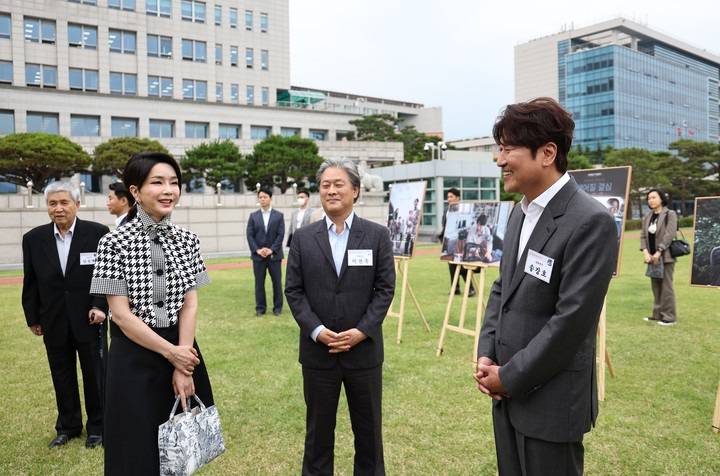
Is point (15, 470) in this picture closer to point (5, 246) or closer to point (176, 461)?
point (176, 461)

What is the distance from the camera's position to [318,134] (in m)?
52.2

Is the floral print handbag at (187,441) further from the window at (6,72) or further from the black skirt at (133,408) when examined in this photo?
the window at (6,72)

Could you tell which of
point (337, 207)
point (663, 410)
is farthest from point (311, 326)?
point (663, 410)

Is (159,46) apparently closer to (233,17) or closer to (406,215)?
(233,17)

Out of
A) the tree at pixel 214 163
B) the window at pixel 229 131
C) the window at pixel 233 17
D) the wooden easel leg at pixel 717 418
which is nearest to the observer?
the wooden easel leg at pixel 717 418

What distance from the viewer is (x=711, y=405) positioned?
453 centimetres

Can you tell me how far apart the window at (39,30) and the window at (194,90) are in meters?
10.2

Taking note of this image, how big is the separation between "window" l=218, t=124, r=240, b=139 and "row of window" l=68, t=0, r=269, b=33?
905 centimetres

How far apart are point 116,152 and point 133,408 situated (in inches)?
1389

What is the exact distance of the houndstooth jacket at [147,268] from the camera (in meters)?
2.39

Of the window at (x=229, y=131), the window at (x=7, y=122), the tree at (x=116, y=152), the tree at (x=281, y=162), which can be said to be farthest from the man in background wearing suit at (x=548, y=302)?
the window at (x=229, y=131)

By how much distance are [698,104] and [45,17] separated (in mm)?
103965

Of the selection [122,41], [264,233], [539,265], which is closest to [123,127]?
[122,41]

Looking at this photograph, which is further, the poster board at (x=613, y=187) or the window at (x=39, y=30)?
the window at (x=39, y=30)
